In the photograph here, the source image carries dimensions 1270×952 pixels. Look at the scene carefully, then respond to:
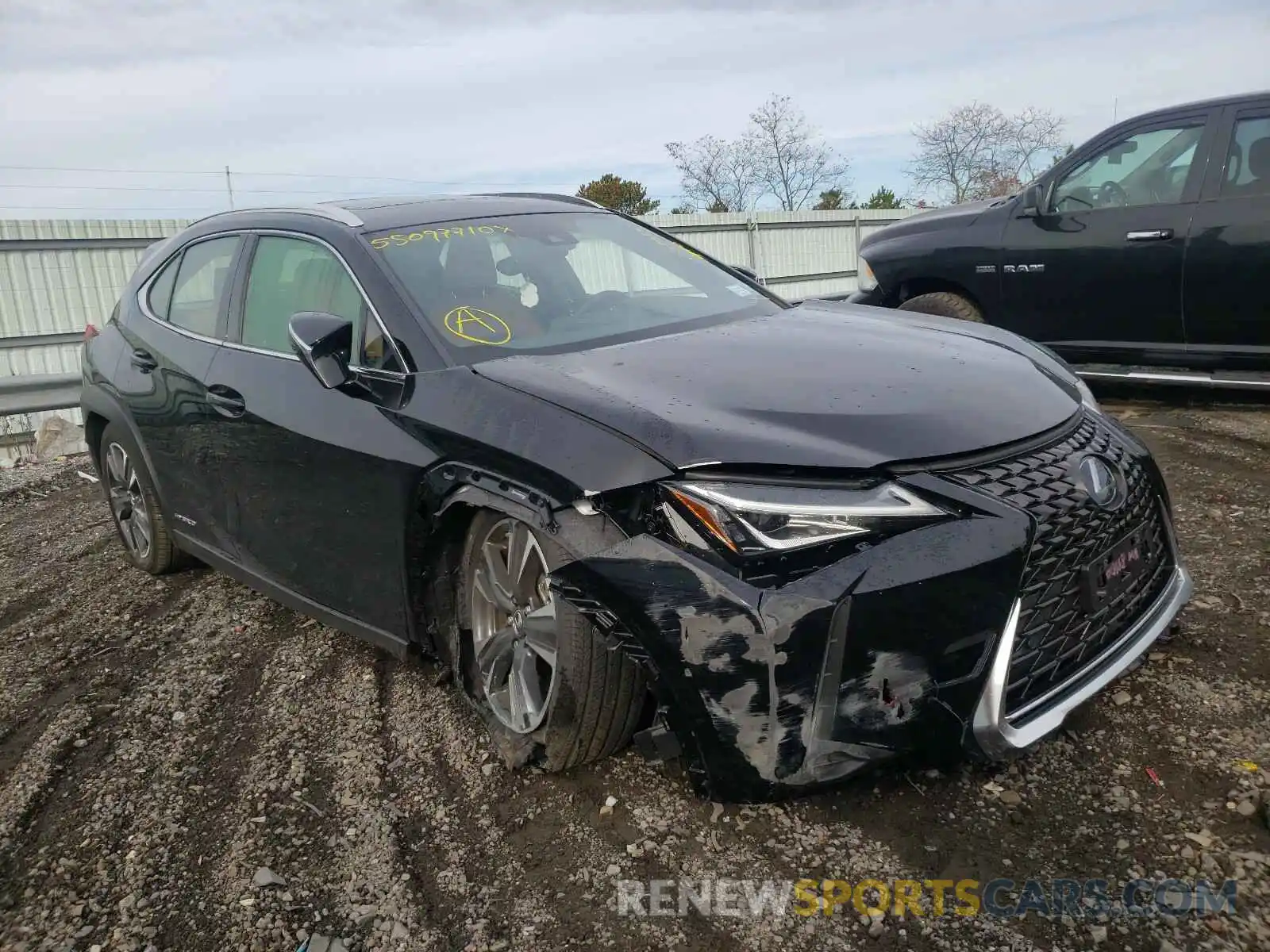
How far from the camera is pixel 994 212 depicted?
6.79 m

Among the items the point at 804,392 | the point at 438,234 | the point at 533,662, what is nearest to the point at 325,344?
the point at 438,234

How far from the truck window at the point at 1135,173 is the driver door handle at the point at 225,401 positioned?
17.2 feet

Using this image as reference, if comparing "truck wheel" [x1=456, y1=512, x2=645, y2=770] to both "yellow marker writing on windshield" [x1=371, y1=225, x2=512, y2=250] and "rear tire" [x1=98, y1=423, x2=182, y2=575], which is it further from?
"rear tire" [x1=98, y1=423, x2=182, y2=575]

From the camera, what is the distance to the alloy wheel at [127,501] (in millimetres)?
4797

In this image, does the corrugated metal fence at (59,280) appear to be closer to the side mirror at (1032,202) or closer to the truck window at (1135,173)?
the side mirror at (1032,202)

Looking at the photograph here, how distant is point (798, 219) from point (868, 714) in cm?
1596

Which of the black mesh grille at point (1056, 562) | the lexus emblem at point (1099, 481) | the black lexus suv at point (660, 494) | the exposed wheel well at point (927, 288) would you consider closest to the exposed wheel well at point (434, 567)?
the black lexus suv at point (660, 494)

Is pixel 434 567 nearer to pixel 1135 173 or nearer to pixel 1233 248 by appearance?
pixel 1233 248

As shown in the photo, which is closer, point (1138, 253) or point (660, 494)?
point (660, 494)

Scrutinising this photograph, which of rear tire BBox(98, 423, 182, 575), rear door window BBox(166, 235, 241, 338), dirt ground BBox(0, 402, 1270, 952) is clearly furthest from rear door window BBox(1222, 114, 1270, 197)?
rear tire BBox(98, 423, 182, 575)

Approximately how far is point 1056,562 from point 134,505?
4.28 metres

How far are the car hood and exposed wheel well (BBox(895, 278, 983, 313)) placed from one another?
3.96 meters

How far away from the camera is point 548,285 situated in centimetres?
347

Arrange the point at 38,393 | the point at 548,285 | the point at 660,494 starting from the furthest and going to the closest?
the point at 38,393 → the point at 548,285 → the point at 660,494
